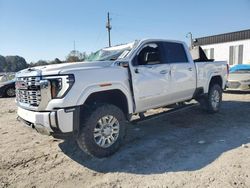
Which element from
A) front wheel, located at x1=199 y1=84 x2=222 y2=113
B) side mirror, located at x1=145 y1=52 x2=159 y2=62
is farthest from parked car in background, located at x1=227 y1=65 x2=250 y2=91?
side mirror, located at x1=145 y1=52 x2=159 y2=62

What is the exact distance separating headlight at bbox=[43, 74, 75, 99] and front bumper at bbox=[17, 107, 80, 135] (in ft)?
0.83

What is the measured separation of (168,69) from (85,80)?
2.23 m

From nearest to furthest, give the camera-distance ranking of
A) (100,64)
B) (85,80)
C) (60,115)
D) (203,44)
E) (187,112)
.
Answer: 1. (60,115)
2. (85,80)
3. (100,64)
4. (187,112)
5. (203,44)

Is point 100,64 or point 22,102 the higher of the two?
point 100,64

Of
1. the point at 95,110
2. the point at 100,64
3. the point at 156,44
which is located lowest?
the point at 95,110

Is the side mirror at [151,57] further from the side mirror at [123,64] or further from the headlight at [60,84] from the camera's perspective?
the headlight at [60,84]

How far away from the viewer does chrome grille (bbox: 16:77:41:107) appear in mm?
3813

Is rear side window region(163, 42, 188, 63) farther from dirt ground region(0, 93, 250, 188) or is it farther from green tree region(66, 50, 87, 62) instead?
green tree region(66, 50, 87, 62)

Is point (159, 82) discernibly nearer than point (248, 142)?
No

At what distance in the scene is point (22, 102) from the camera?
4289mm

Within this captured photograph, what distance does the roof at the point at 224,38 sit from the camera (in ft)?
69.0

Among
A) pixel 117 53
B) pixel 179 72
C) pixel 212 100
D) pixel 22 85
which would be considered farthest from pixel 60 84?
pixel 212 100

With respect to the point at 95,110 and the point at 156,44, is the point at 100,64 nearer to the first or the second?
the point at 95,110

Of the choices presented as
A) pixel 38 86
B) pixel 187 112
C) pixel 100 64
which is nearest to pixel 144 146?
pixel 100 64
